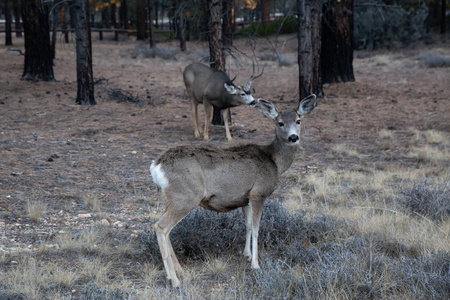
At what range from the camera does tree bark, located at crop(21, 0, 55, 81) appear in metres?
17.4

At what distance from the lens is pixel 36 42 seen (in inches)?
693

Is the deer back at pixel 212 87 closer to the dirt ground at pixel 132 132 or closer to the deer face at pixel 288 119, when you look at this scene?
the dirt ground at pixel 132 132

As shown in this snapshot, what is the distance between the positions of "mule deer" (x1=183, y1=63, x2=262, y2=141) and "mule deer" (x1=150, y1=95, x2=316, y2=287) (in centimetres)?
566

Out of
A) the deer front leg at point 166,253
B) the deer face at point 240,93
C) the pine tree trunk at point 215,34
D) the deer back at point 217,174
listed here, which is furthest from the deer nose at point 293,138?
the pine tree trunk at point 215,34

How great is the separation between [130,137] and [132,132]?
0.55 meters

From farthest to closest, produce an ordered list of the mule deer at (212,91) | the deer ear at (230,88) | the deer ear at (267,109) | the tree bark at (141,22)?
the tree bark at (141,22), the mule deer at (212,91), the deer ear at (230,88), the deer ear at (267,109)

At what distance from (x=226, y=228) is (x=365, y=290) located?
6.28 feet

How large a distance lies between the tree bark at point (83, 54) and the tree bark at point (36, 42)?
150 inches

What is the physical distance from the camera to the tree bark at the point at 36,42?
17.4m

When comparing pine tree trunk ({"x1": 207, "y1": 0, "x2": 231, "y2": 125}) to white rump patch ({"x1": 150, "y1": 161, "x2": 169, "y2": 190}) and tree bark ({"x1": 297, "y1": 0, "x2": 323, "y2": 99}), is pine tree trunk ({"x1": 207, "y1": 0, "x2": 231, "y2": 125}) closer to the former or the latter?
tree bark ({"x1": 297, "y1": 0, "x2": 323, "y2": 99})

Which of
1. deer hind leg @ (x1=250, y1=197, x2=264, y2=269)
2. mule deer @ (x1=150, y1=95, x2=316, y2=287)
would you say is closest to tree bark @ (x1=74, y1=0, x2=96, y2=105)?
mule deer @ (x1=150, y1=95, x2=316, y2=287)

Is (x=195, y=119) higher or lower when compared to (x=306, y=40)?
lower

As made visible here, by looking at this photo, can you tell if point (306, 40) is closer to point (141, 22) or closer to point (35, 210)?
point (35, 210)

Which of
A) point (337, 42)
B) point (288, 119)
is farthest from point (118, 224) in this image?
point (337, 42)
